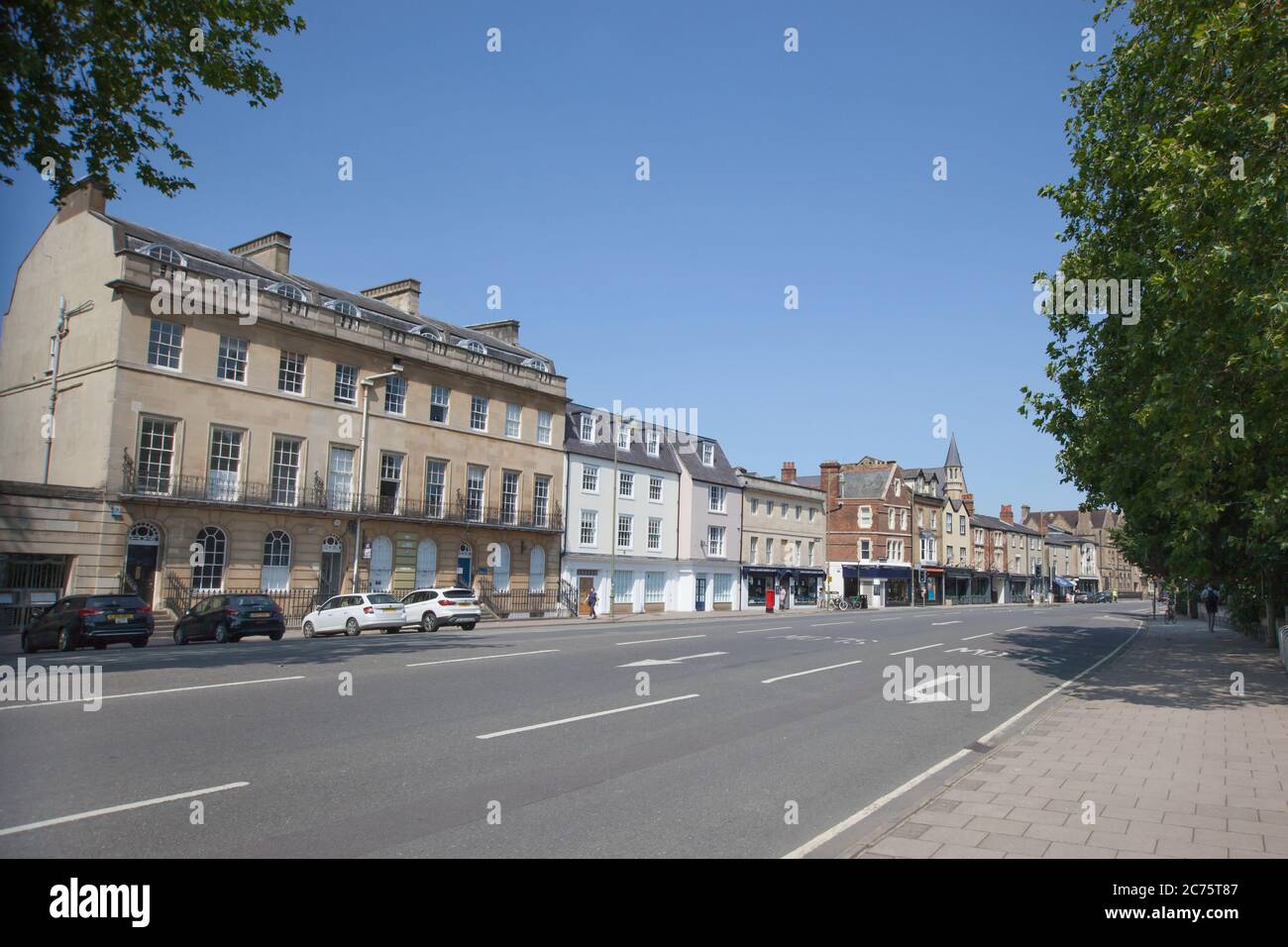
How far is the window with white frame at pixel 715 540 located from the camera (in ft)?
179

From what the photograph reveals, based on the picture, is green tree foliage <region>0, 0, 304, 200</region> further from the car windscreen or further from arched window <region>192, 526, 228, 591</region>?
arched window <region>192, 526, 228, 591</region>

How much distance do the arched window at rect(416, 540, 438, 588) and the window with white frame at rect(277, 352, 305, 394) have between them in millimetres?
8512

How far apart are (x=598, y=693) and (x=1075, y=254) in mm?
13880

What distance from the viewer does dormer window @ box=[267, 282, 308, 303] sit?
110ft

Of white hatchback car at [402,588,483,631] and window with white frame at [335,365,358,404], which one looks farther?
window with white frame at [335,365,358,404]

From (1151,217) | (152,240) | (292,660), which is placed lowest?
(292,660)

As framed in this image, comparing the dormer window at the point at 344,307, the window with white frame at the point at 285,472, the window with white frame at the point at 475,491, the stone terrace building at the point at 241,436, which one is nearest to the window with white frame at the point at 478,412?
the stone terrace building at the point at 241,436

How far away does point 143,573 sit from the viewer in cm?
2802

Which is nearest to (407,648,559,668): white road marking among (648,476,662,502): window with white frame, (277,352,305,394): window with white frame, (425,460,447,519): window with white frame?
(277,352,305,394): window with white frame

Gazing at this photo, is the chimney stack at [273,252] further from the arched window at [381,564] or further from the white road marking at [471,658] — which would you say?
the white road marking at [471,658]

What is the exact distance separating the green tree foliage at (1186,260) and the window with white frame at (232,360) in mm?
26520
